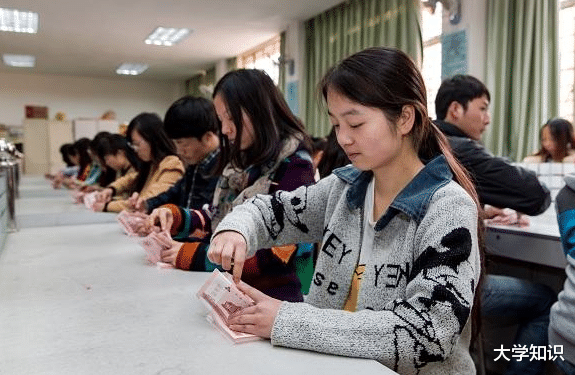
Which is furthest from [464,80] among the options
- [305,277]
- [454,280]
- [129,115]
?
[129,115]

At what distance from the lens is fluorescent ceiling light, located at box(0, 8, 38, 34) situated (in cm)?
586

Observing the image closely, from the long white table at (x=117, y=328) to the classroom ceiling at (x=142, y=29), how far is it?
487 centimetres

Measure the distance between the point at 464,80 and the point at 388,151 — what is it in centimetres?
146

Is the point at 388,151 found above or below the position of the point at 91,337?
above

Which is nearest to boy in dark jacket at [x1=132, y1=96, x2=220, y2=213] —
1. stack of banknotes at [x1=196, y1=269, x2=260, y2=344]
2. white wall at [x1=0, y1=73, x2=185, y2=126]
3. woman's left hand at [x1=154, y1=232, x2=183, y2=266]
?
woman's left hand at [x1=154, y1=232, x2=183, y2=266]

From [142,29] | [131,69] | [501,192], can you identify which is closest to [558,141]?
[501,192]

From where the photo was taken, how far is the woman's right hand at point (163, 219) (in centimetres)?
157

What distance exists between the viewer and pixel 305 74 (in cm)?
677

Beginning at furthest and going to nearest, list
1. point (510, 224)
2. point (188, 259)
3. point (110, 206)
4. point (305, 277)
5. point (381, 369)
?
point (110, 206) → point (510, 224) → point (305, 277) → point (188, 259) → point (381, 369)

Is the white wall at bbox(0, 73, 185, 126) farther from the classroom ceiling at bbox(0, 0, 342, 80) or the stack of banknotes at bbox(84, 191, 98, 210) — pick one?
the stack of banknotes at bbox(84, 191, 98, 210)

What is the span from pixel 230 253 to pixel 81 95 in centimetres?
1118

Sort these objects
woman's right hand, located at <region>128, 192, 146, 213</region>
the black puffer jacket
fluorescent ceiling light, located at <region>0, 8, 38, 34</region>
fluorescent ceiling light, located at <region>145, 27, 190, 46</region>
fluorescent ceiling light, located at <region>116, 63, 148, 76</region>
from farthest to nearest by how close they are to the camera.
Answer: fluorescent ceiling light, located at <region>116, 63, 148, 76</region> < fluorescent ceiling light, located at <region>145, 27, 190, 46</region> < fluorescent ceiling light, located at <region>0, 8, 38, 34</region> < woman's right hand, located at <region>128, 192, 146, 213</region> < the black puffer jacket

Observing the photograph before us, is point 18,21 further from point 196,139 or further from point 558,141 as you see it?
point 558,141

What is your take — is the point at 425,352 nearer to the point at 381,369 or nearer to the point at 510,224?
the point at 381,369
